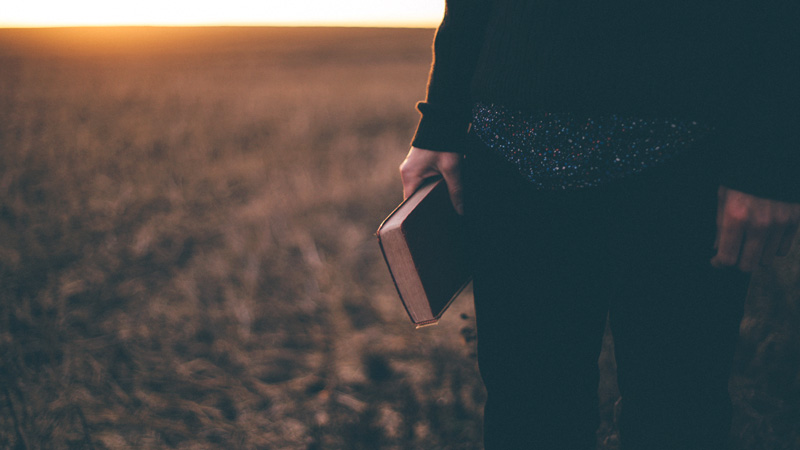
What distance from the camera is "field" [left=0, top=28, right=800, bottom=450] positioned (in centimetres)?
157

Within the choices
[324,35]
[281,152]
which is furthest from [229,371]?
[324,35]

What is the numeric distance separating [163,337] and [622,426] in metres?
2.11

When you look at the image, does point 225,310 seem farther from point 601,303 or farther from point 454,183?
point 601,303

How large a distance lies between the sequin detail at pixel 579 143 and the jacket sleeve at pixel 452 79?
0.11 meters

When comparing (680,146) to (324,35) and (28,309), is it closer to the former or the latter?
(28,309)

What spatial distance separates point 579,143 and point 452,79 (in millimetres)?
312

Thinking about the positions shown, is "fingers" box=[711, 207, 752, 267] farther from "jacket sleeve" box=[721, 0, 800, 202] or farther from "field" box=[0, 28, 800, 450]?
"field" box=[0, 28, 800, 450]

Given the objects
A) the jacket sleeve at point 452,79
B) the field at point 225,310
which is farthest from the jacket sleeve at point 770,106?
the field at point 225,310

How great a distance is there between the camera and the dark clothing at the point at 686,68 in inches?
20.6

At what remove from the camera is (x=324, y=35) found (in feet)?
102

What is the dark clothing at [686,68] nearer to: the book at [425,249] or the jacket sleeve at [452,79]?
the jacket sleeve at [452,79]

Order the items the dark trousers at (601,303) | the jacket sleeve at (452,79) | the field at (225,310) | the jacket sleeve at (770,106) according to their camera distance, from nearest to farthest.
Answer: the jacket sleeve at (770,106) < the dark trousers at (601,303) < the jacket sleeve at (452,79) < the field at (225,310)

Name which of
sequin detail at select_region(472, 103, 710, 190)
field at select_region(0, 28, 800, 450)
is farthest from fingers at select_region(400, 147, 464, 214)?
field at select_region(0, 28, 800, 450)

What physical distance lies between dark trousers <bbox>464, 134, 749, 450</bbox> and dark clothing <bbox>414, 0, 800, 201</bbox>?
0.06 metres
